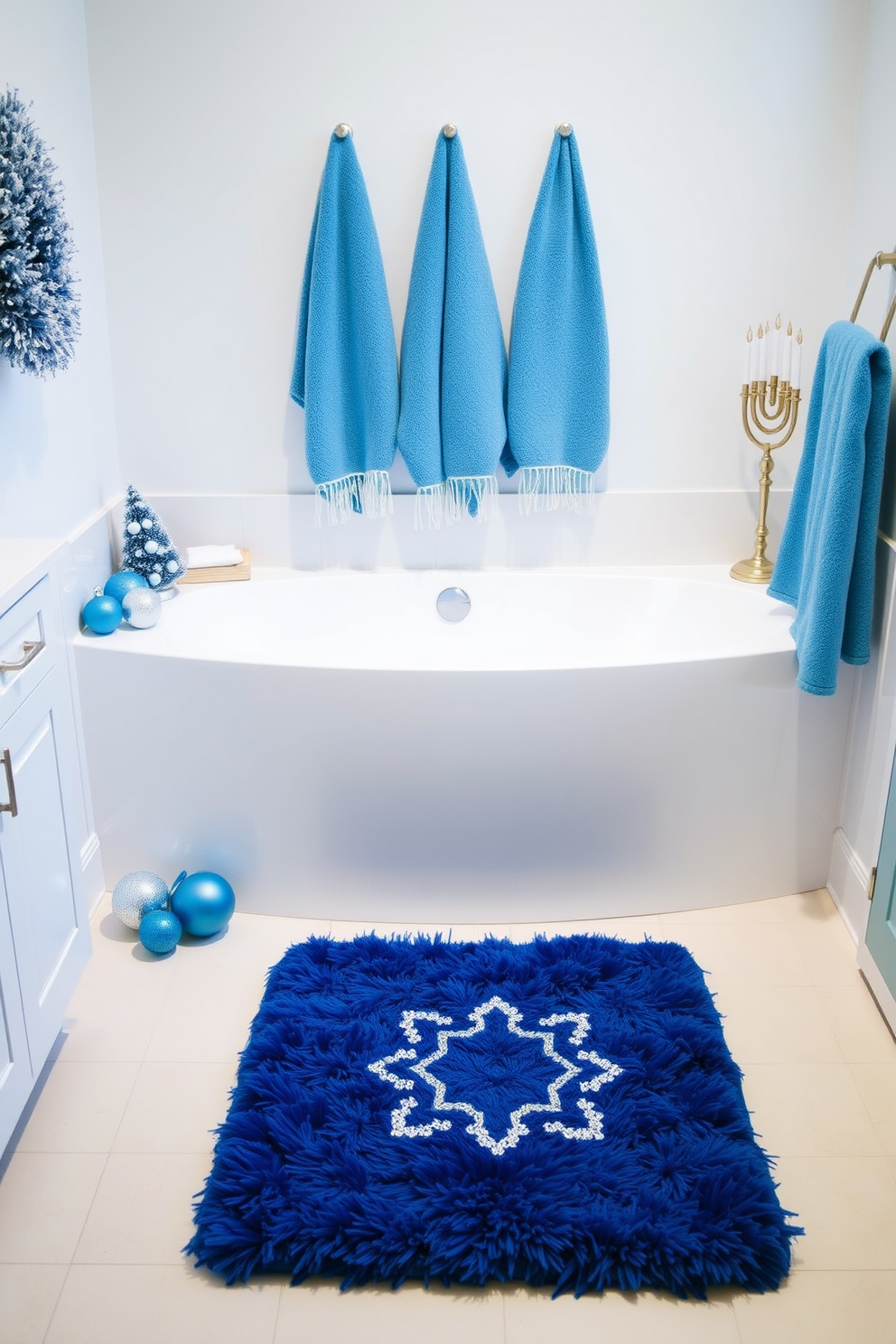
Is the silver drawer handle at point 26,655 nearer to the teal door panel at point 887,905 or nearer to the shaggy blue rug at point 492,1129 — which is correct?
the shaggy blue rug at point 492,1129

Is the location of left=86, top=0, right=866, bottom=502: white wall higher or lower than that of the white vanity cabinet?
higher

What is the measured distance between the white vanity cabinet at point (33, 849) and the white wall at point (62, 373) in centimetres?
43

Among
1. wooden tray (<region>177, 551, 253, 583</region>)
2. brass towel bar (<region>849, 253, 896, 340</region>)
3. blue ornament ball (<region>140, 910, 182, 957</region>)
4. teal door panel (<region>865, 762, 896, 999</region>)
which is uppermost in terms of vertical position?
brass towel bar (<region>849, 253, 896, 340</region>)

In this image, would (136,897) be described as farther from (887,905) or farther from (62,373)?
(887,905)

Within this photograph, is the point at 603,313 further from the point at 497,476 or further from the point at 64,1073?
the point at 64,1073

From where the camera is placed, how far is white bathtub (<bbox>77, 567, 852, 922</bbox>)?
2.30 m

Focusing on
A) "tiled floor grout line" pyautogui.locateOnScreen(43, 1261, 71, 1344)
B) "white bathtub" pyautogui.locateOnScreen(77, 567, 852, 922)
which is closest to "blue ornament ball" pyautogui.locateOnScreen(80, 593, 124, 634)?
"white bathtub" pyautogui.locateOnScreen(77, 567, 852, 922)

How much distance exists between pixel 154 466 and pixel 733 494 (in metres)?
1.44

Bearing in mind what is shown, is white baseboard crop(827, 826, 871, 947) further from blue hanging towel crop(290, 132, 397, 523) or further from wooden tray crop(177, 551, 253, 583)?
wooden tray crop(177, 551, 253, 583)

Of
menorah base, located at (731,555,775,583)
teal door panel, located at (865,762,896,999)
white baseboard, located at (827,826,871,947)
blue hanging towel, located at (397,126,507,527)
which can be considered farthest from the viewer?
menorah base, located at (731,555,775,583)

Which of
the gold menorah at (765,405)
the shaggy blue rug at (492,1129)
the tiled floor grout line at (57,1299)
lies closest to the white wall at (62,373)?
the shaggy blue rug at (492,1129)

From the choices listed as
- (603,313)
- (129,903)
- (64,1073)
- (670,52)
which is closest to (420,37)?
(670,52)

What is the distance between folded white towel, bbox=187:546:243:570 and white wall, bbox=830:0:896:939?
1.47 meters

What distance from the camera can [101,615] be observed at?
7.94ft
